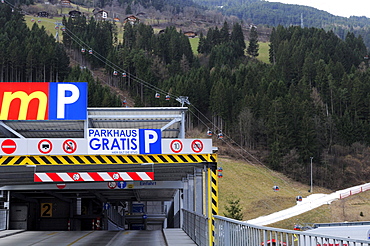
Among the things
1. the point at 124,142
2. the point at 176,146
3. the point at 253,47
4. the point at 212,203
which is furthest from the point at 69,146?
the point at 253,47

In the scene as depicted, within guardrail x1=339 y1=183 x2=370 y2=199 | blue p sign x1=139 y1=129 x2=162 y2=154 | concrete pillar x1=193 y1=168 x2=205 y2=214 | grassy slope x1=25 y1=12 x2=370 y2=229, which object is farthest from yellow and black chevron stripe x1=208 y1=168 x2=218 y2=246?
guardrail x1=339 y1=183 x2=370 y2=199

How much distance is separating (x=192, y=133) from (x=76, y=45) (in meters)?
65.8

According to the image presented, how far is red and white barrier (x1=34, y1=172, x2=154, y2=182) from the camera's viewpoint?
555 inches

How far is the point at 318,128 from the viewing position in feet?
376

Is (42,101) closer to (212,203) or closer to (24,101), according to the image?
(24,101)

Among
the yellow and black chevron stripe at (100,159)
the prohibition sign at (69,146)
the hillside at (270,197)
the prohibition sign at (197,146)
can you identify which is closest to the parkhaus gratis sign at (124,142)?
the yellow and black chevron stripe at (100,159)

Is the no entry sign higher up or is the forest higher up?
the no entry sign

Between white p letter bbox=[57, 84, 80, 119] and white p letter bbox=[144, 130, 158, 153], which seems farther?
white p letter bbox=[57, 84, 80, 119]

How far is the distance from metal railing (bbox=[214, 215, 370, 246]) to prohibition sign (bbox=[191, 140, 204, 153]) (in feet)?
5.79

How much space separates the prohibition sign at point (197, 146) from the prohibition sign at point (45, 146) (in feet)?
11.9

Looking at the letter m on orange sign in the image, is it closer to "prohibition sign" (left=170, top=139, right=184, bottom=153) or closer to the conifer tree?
"prohibition sign" (left=170, top=139, right=184, bottom=153)

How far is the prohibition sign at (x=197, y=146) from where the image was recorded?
13.4 meters

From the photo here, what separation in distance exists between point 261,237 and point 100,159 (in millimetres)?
5508

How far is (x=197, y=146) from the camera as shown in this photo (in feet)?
44.2
